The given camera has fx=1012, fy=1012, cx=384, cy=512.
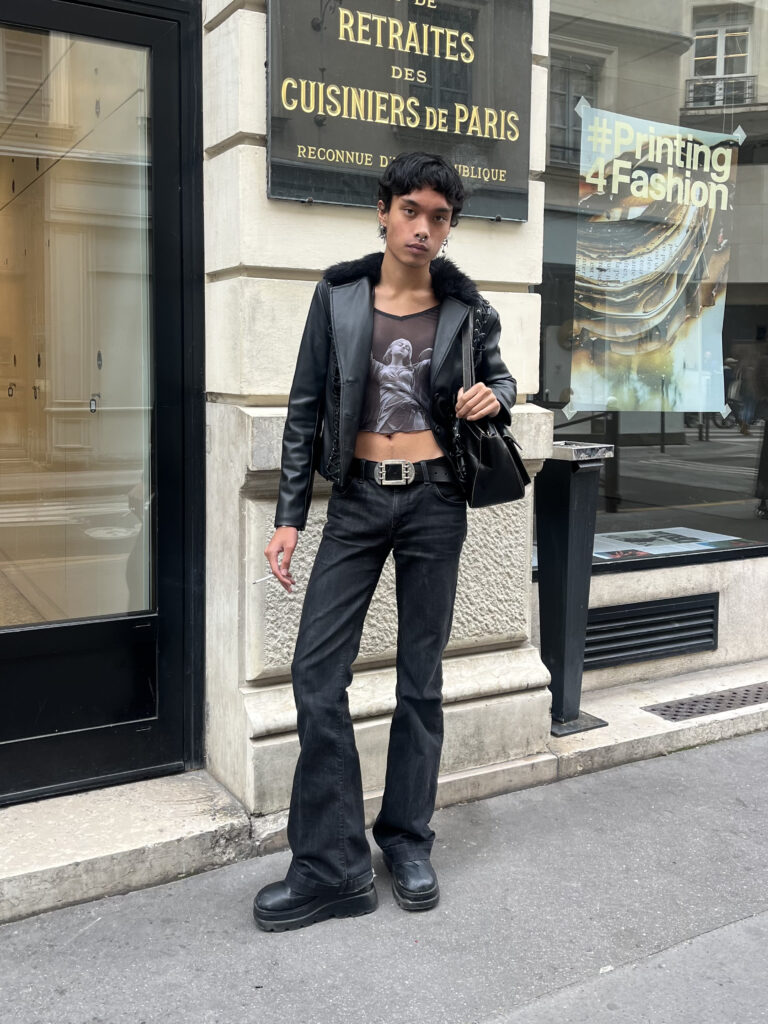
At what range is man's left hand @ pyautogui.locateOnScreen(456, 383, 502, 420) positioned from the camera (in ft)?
9.00

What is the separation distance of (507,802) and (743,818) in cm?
88

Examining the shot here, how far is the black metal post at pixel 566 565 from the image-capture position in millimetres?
4219

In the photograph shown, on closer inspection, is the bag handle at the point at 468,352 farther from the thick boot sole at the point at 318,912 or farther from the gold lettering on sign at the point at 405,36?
the thick boot sole at the point at 318,912

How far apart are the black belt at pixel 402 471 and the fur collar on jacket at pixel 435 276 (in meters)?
0.50

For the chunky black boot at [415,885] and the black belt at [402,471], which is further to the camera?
the chunky black boot at [415,885]

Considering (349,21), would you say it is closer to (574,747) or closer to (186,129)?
(186,129)

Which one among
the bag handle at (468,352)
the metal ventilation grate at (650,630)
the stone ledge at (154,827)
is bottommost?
the stone ledge at (154,827)

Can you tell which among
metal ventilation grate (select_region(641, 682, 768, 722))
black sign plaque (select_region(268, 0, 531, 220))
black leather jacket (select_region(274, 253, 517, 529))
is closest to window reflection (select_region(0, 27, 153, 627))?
black sign plaque (select_region(268, 0, 531, 220))

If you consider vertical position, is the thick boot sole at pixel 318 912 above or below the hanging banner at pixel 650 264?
below

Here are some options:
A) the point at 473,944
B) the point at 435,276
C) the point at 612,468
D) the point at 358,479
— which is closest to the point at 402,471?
the point at 358,479

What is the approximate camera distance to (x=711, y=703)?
4.85 m

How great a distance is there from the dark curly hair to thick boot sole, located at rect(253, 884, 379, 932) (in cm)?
207

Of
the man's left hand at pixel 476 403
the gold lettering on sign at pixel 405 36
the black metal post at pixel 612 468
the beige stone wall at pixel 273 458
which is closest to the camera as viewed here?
the man's left hand at pixel 476 403

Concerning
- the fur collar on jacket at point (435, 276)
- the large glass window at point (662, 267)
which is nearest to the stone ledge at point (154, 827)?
the large glass window at point (662, 267)
